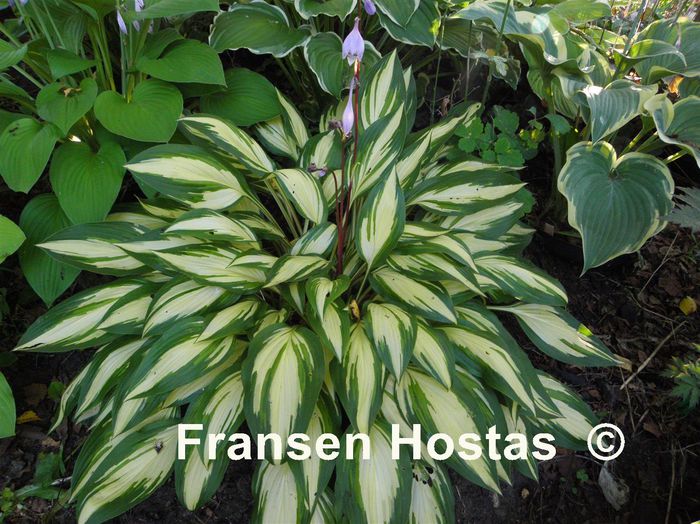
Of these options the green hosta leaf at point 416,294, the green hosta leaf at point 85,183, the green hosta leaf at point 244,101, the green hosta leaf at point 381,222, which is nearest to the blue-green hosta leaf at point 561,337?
the green hosta leaf at point 416,294

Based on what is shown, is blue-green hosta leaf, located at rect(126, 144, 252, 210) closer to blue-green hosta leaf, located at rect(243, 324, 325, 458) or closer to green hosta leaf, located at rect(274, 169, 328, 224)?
green hosta leaf, located at rect(274, 169, 328, 224)

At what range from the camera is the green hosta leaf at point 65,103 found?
153cm

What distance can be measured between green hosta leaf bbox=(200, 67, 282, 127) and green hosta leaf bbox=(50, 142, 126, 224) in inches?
15.1

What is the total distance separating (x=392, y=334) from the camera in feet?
4.35

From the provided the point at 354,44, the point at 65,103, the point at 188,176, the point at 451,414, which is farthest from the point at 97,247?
the point at 451,414

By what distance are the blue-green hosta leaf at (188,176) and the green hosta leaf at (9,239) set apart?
0.37m

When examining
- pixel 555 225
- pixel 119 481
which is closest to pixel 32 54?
pixel 119 481

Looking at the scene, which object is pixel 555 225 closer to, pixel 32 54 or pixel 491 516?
pixel 491 516

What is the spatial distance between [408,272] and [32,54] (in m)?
1.49

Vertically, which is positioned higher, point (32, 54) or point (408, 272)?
point (32, 54)

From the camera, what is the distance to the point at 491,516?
61.7 inches

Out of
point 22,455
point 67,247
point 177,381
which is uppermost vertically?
point 67,247

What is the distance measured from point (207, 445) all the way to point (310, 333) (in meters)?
0.38

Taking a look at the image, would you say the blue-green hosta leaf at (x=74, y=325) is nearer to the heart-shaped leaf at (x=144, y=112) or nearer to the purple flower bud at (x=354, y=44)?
the heart-shaped leaf at (x=144, y=112)
